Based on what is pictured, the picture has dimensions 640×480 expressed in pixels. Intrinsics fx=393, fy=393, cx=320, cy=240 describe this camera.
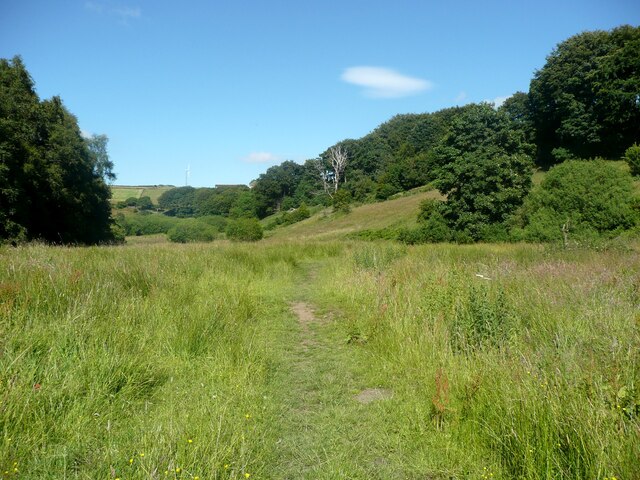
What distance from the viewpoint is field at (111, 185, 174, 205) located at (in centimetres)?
8428

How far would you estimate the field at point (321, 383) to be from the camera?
255 cm

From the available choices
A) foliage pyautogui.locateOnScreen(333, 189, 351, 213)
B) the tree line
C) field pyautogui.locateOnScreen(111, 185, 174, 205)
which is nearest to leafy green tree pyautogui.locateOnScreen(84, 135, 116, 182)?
the tree line

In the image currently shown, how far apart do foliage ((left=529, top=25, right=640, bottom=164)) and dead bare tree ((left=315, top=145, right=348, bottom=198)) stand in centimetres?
4592

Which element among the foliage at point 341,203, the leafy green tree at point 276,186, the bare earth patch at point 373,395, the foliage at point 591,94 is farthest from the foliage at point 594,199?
the leafy green tree at point 276,186

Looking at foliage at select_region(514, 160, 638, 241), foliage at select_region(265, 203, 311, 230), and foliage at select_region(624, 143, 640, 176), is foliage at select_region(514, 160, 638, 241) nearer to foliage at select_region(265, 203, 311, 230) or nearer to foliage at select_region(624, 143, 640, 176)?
foliage at select_region(624, 143, 640, 176)

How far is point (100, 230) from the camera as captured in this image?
116 feet

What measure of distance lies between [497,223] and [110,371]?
32.2 meters

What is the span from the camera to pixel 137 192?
90250 millimetres

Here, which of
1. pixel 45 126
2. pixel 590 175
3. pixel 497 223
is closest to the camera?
pixel 590 175

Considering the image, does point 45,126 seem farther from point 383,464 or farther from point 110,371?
point 383,464

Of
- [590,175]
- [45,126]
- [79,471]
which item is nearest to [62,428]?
[79,471]

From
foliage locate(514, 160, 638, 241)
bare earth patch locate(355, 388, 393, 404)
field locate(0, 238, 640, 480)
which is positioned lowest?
bare earth patch locate(355, 388, 393, 404)

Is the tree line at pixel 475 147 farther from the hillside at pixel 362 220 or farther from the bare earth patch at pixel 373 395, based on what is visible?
the bare earth patch at pixel 373 395

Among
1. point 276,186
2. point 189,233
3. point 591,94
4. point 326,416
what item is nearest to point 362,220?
point 189,233
